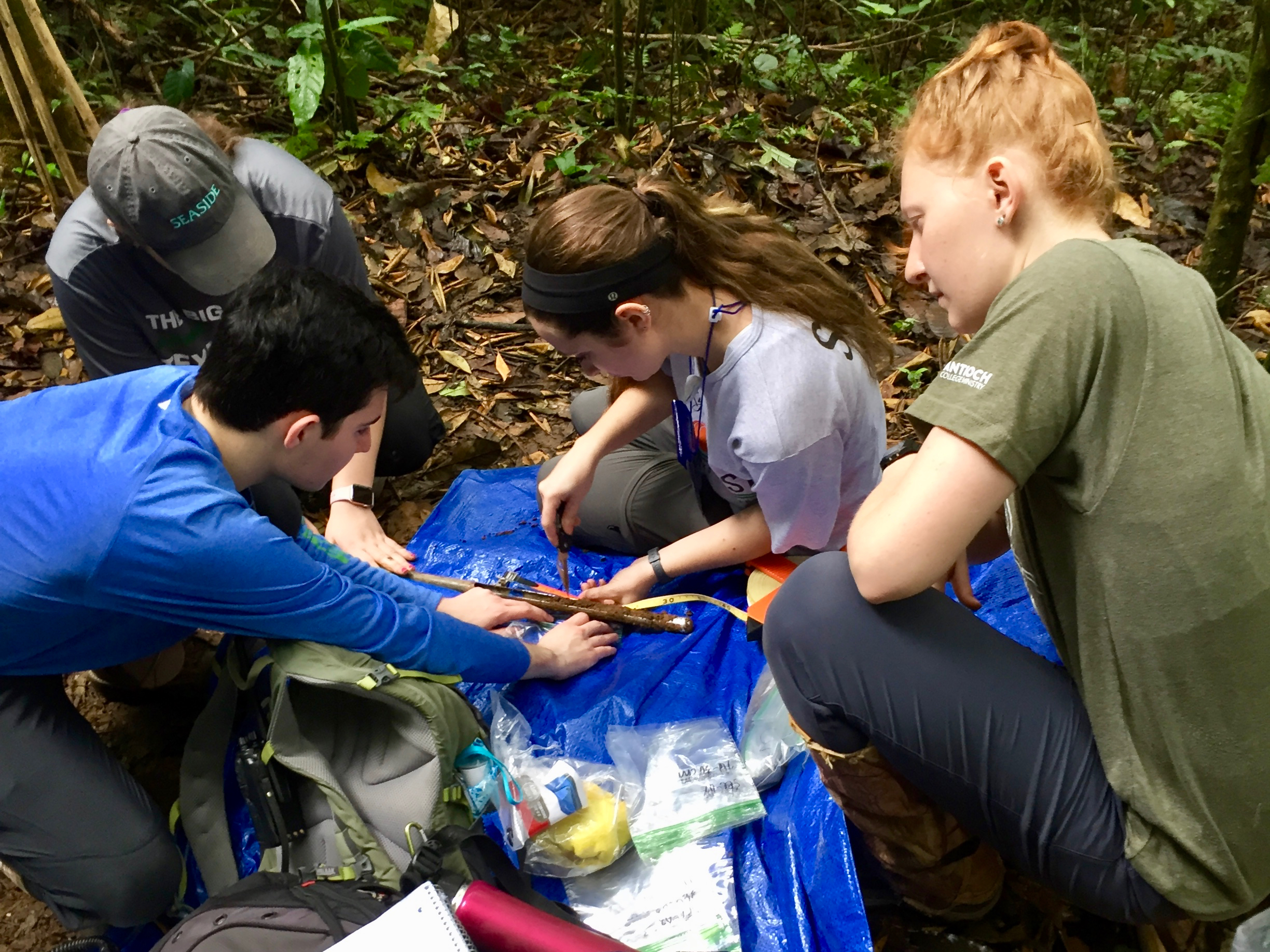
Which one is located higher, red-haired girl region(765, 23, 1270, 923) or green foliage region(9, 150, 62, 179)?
red-haired girl region(765, 23, 1270, 923)

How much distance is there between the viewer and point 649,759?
1997mm

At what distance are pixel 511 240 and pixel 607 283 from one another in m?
2.36

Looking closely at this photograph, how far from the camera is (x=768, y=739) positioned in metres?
1.97

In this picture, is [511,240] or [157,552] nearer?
[157,552]

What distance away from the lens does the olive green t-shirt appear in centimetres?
113

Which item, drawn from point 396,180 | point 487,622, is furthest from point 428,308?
point 487,622

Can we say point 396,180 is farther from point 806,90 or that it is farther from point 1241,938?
point 1241,938

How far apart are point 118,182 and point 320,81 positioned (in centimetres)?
213

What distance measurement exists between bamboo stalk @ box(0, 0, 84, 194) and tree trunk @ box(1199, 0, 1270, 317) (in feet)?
12.3

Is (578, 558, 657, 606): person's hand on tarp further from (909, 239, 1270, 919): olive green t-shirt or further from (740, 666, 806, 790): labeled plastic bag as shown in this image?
(909, 239, 1270, 919): olive green t-shirt

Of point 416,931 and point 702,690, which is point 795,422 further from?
point 416,931

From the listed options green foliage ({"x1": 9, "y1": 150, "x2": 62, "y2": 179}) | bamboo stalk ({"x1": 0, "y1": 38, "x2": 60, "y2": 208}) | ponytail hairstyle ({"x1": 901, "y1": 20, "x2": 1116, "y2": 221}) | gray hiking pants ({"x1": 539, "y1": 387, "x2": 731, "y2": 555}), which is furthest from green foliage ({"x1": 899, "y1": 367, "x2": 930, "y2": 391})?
green foliage ({"x1": 9, "y1": 150, "x2": 62, "y2": 179})

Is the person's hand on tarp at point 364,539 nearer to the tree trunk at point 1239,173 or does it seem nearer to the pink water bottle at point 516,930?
the pink water bottle at point 516,930

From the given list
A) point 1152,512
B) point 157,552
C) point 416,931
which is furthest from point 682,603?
point 1152,512
